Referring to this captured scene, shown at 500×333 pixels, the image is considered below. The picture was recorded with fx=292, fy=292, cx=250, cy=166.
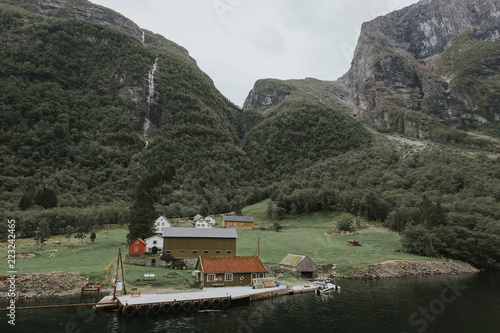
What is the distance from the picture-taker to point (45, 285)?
40.9 meters

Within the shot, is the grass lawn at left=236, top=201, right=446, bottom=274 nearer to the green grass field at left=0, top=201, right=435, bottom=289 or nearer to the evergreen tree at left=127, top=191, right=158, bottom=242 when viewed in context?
the green grass field at left=0, top=201, right=435, bottom=289

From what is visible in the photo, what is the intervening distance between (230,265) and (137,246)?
22915 millimetres

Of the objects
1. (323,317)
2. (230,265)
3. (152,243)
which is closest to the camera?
(323,317)

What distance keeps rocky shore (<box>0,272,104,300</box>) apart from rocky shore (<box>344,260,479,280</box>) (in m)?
46.3

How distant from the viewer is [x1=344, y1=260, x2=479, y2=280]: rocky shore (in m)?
56.2

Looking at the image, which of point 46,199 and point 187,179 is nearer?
point 46,199

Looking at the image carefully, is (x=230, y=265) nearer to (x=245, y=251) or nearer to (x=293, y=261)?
(x=293, y=261)

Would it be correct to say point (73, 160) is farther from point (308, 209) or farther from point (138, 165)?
point (308, 209)

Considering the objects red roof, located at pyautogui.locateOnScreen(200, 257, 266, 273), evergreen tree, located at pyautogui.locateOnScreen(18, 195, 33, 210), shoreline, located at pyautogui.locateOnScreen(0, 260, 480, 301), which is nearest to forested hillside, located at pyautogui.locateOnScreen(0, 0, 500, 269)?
evergreen tree, located at pyautogui.locateOnScreen(18, 195, 33, 210)

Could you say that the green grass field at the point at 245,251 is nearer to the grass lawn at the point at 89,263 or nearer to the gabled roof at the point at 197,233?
the grass lawn at the point at 89,263

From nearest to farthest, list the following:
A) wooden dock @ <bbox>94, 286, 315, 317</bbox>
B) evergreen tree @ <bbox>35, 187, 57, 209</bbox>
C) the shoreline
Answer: wooden dock @ <bbox>94, 286, 315, 317</bbox> → the shoreline → evergreen tree @ <bbox>35, 187, 57, 209</bbox>

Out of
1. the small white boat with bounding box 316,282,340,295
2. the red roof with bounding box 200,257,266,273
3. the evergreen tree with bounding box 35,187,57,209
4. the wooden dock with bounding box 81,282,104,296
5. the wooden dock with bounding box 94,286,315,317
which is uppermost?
the evergreen tree with bounding box 35,187,57,209

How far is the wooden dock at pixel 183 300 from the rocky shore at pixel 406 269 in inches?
886

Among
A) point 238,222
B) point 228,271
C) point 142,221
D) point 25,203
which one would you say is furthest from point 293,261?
point 25,203
